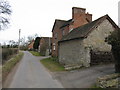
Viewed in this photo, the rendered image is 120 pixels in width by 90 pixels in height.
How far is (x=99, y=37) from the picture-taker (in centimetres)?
1886

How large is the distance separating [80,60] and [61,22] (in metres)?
17.4

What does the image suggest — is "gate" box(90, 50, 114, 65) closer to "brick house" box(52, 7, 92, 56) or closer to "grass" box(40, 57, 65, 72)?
"grass" box(40, 57, 65, 72)

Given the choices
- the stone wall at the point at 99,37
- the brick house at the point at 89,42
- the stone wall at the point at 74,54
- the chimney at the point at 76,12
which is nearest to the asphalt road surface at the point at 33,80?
the stone wall at the point at 74,54

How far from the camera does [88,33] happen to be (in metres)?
18.0

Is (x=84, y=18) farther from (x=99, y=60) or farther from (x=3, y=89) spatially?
(x=3, y=89)

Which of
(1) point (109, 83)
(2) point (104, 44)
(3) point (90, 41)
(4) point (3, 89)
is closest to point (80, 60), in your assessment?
(3) point (90, 41)

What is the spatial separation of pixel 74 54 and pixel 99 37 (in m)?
4.00

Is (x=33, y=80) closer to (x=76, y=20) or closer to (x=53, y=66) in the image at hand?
(x=53, y=66)

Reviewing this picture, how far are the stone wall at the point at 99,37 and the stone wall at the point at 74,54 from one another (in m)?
1.06

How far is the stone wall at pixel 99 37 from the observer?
1816 centimetres

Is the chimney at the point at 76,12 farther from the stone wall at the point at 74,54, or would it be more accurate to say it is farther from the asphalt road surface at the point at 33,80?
the asphalt road surface at the point at 33,80

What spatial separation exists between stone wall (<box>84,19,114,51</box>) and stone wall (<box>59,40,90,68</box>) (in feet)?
3.49

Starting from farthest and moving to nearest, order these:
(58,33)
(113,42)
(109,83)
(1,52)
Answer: (58,33), (1,52), (113,42), (109,83)

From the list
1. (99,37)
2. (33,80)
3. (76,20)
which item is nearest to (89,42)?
(99,37)
